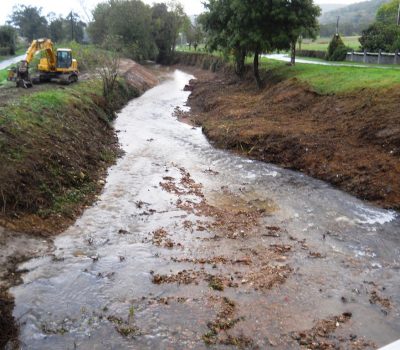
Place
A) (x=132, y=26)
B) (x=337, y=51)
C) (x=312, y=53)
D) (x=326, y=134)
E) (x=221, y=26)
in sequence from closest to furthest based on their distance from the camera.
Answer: (x=326, y=134) < (x=221, y=26) < (x=337, y=51) < (x=312, y=53) < (x=132, y=26)

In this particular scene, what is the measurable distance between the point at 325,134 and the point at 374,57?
25.6 metres

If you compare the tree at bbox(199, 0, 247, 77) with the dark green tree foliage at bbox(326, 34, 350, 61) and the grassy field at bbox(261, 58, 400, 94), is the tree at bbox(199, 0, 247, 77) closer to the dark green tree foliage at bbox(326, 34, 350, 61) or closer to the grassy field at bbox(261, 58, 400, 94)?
the grassy field at bbox(261, 58, 400, 94)

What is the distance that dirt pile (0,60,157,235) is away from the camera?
38.9 feet

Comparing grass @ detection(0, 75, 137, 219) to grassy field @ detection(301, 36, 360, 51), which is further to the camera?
grassy field @ detection(301, 36, 360, 51)

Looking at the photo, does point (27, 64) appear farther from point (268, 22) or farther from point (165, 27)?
point (165, 27)

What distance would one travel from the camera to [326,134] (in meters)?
19.2

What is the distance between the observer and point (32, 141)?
14.9 m

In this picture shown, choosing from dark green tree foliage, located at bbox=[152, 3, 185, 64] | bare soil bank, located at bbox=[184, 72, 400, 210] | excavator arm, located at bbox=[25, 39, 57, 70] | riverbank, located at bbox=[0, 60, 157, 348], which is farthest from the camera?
dark green tree foliage, located at bbox=[152, 3, 185, 64]

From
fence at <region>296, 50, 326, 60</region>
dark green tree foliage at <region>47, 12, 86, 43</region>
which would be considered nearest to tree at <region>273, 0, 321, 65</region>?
fence at <region>296, 50, 326, 60</region>

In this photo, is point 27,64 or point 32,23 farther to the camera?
point 32,23

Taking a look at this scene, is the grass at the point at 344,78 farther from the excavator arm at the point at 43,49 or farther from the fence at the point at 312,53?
the fence at the point at 312,53

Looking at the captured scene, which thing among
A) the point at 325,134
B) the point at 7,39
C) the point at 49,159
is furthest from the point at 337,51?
the point at 7,39

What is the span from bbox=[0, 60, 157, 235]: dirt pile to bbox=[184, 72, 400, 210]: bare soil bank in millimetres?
6730

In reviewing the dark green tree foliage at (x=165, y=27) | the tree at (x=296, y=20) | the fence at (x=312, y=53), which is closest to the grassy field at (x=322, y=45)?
the fence at (x=312, y=53)
